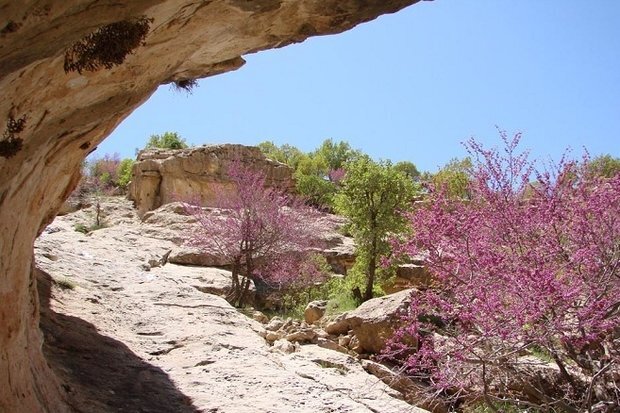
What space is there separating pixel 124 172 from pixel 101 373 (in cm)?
3730

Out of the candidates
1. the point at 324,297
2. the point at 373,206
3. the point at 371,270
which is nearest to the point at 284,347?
the point at 371,270

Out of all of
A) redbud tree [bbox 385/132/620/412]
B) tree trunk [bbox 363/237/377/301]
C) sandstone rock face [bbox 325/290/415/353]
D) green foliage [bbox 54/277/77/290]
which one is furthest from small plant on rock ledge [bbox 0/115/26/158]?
tree trunk [bbox 363/237/377/301]

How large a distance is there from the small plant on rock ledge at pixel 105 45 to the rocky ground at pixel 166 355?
3424mm

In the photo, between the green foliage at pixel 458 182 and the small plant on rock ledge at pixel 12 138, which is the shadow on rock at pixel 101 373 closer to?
the small plant on rock ledge at pixel 12 138

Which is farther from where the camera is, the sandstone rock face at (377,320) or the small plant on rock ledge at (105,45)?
the sandstone rock face at (377,320)

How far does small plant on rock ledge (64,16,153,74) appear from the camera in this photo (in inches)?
153

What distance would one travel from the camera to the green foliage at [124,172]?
40.3 metres

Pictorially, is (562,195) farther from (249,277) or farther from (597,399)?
(249,277)

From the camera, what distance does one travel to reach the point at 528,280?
5.56 m

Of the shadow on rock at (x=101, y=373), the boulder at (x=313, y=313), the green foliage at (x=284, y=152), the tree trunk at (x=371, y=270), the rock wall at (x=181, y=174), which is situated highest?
the green foliage at (x=284, y=152)

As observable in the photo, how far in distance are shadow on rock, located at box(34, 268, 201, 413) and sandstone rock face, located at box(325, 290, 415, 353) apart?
4535 mm

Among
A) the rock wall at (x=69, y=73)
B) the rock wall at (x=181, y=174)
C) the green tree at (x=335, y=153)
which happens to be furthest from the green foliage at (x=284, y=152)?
the rock wall at (x=69, y=73)

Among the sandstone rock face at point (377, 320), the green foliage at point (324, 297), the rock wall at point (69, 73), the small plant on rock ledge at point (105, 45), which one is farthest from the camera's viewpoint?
the green foliage at point (324, 297)

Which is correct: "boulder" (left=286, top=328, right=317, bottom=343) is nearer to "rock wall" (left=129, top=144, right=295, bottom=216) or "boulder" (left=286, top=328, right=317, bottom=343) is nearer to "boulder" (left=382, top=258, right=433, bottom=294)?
"boulder" (left=382, top=258, right=433, bottom=294)
